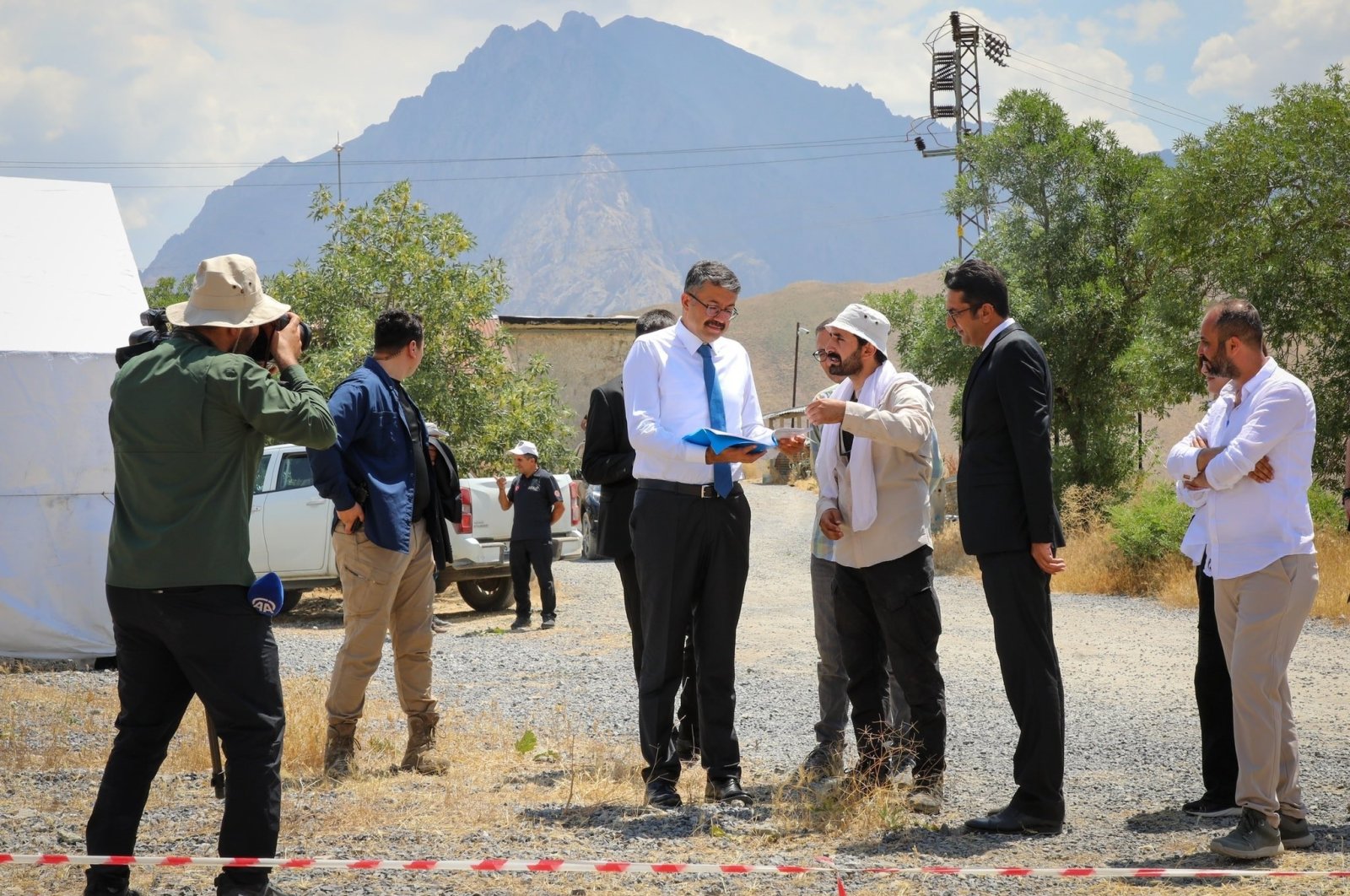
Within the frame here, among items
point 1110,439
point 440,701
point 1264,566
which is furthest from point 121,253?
point 1110,439

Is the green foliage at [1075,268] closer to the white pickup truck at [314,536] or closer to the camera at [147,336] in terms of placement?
the white pickup truck at [314,536]

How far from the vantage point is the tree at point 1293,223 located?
15875 millimetres

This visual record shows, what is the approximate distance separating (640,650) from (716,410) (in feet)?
4.76

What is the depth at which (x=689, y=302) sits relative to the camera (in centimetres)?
564

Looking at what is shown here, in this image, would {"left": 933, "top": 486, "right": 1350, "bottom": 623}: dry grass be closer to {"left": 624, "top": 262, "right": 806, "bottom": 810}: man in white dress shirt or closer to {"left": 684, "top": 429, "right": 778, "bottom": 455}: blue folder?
{"left": 624, "top": 262, "right": 806, "bottom": 810}: man in white dress shirt

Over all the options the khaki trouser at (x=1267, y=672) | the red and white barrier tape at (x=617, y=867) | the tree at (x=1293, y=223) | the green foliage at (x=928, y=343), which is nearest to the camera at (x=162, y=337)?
the red and white barrier tape at (x=617, y=867)

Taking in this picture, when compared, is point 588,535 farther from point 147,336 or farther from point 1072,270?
point 147,336

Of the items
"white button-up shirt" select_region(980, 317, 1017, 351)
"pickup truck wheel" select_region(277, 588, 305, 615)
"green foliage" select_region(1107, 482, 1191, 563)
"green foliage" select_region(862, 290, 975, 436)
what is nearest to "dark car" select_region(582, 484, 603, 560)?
"green foliage" select_region(862, 290, 975, 436)

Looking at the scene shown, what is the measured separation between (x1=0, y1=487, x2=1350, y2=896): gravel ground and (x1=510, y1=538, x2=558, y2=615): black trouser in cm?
61

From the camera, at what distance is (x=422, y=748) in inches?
249

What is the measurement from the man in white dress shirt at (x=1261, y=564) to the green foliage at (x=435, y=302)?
1660 cm

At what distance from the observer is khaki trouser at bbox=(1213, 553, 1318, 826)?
4695mm

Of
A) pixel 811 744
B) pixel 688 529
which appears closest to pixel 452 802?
pixel 688 529

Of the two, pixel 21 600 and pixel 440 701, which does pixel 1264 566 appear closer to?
pixel 440 701
